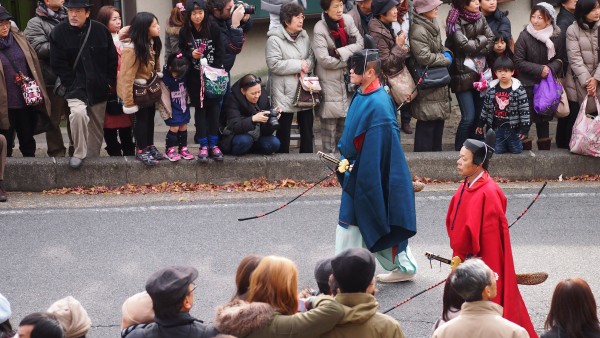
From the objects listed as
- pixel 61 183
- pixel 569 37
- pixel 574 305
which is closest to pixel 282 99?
pixel 61 183

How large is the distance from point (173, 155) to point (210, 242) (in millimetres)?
2140

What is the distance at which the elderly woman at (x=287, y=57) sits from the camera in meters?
11.4

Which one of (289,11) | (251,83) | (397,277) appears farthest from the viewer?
(289,11)

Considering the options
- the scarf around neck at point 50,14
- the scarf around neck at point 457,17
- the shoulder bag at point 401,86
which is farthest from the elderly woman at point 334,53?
the scarf around neck at point 50,14

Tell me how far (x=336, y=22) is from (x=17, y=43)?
326cm

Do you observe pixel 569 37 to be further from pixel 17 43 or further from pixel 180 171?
pixel 17 43

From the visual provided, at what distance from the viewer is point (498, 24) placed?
12.0 metres

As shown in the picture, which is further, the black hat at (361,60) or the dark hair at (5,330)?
the black hat at (361,60)

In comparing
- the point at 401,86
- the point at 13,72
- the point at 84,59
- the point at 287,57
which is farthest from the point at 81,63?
the point at 401,86

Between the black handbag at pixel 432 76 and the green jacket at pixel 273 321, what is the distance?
21.1ft

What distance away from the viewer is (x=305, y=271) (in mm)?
8625

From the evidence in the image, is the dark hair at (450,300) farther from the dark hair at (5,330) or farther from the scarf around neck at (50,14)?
the scarf around neck at (50,14)

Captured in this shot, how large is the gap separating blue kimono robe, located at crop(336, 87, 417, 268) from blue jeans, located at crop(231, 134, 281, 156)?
3227 millimetres

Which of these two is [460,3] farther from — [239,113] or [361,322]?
[361,322]
